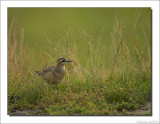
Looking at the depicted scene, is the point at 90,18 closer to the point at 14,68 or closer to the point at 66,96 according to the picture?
the point at 14,68

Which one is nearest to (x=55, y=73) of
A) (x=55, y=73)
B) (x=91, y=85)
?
(x=55, y=73)

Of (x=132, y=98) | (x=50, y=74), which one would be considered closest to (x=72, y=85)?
(x=50, y=74)

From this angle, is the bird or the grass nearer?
the grass

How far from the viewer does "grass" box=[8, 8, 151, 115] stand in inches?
294

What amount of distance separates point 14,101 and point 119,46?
338 centimetres

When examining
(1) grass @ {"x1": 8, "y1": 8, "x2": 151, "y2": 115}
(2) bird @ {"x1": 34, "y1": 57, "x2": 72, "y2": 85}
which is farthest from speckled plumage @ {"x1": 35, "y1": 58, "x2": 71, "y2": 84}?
(1) grass @ {"x1": 8, "y1": 8, "x2": 151, "y2": 115}

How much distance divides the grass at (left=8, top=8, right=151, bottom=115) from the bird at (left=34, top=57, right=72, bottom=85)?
0.18 meters

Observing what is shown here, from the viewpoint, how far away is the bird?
8.88 meters

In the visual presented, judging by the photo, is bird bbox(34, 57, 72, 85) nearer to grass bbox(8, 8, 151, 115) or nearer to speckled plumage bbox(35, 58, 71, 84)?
speckled plumage bbox(35, 58, 71, 84)

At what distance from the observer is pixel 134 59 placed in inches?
358

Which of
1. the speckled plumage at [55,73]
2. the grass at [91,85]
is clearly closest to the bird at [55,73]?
the speckled plumage at [55,73]

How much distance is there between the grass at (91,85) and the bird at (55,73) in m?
0.18

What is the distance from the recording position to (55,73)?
8922mm

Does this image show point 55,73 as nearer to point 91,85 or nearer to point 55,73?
point 55,73
